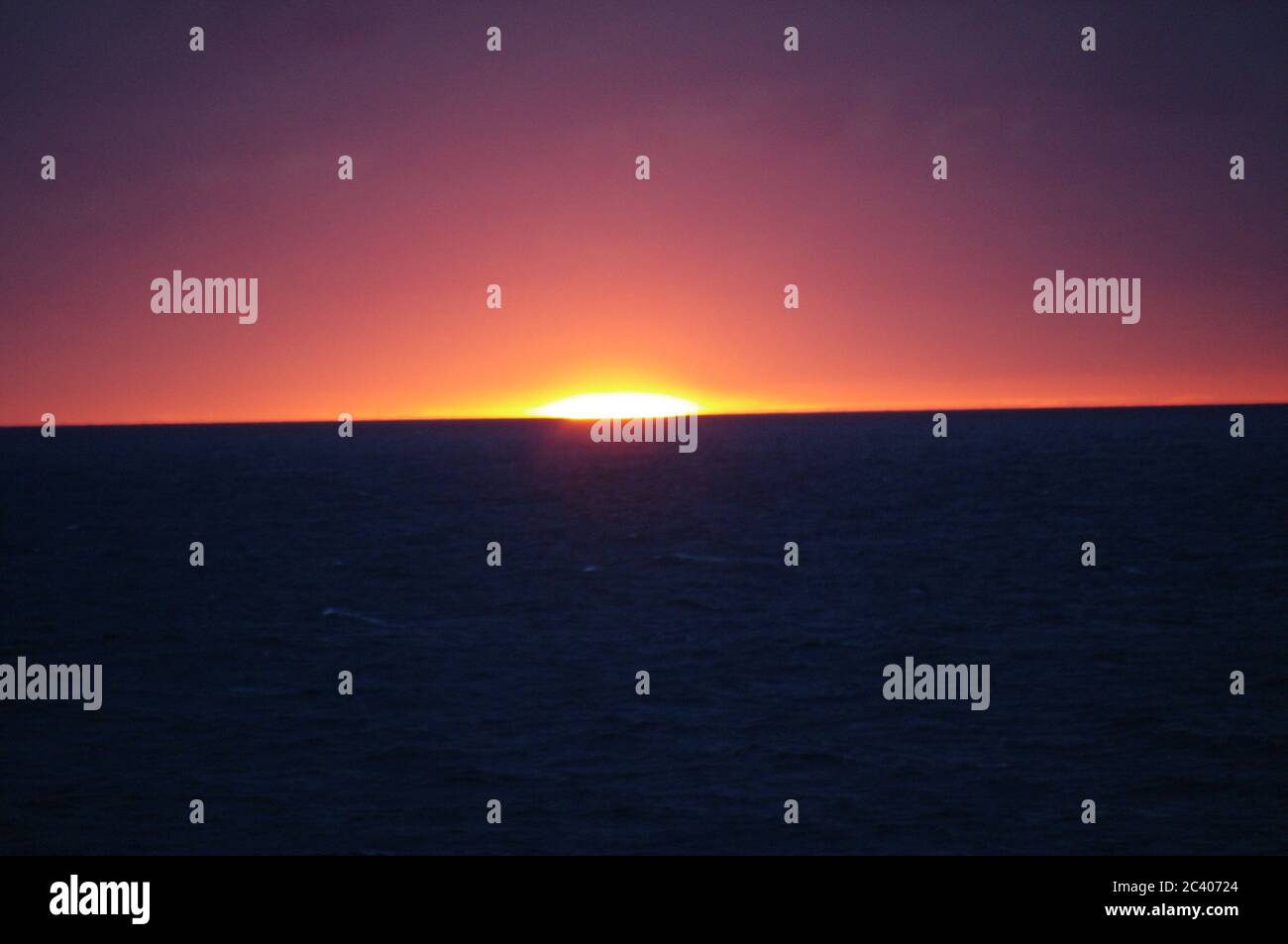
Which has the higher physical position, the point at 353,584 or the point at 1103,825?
the point at 353,584

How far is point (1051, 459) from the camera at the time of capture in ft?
405

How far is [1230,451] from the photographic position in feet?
423

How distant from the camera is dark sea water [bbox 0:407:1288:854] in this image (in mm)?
23594

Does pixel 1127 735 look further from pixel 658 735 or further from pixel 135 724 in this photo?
pixel 135 724

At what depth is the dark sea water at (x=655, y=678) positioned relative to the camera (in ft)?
77.4

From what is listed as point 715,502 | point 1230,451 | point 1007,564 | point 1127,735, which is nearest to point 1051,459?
point 1230,451

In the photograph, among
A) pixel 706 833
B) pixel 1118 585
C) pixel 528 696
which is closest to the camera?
pixel 706 833

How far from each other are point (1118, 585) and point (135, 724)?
3947 cm

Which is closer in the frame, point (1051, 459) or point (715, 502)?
point (715, 502)

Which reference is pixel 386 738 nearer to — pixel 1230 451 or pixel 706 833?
pixel 706 833

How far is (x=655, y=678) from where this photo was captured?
35844mm
